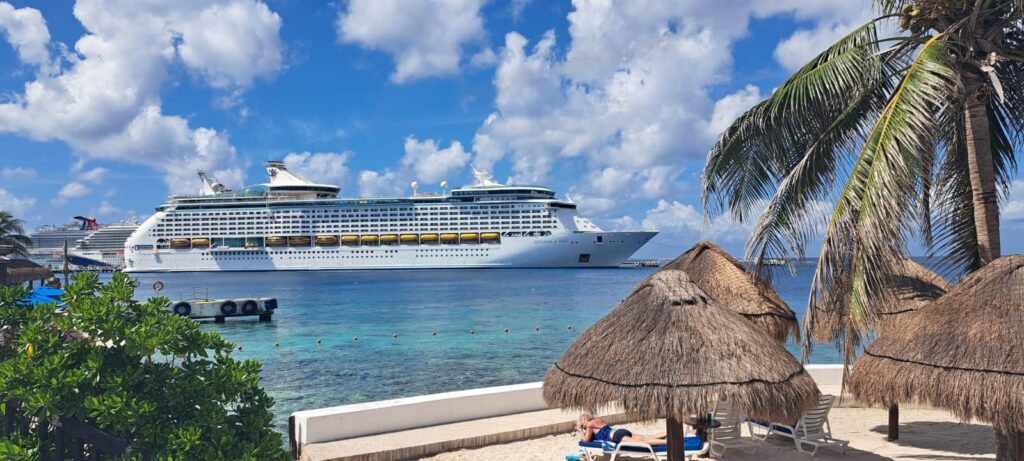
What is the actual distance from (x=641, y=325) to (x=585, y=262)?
55721 mm

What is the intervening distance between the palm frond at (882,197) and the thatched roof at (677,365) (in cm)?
58

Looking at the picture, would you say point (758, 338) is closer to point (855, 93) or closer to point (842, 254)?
point (842, 254)

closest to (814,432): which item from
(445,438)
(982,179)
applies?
(982,179)

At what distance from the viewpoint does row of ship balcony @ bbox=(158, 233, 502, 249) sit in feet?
194

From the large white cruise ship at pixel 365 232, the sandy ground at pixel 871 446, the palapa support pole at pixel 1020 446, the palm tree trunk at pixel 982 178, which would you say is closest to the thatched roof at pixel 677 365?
the palapa support pole at pixel 1020 446

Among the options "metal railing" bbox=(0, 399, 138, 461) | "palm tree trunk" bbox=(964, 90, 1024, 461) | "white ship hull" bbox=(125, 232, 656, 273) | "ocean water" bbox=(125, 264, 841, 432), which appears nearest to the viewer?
"metal railing" bbox=(0, 399, 138, 461)

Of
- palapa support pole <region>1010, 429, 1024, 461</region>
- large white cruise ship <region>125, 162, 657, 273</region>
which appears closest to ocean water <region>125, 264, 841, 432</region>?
palapa support pole <region>1010, 429, 1024, 461</region>

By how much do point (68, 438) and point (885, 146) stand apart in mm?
5002

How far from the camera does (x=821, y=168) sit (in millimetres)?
5836

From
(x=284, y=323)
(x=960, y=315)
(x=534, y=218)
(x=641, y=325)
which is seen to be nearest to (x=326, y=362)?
(x=284, y=323)

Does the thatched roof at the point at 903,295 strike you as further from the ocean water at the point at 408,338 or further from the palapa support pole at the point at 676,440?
the palapa support pole at the point at 676,440

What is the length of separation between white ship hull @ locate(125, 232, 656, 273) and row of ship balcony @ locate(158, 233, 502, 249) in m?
0.39

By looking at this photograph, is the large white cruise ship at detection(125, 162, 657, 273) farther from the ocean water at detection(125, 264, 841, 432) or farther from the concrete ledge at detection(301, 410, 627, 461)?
the concrete ledge at detection(301, 410, 627, 461)

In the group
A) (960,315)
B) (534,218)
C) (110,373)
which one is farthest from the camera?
(534,218)
